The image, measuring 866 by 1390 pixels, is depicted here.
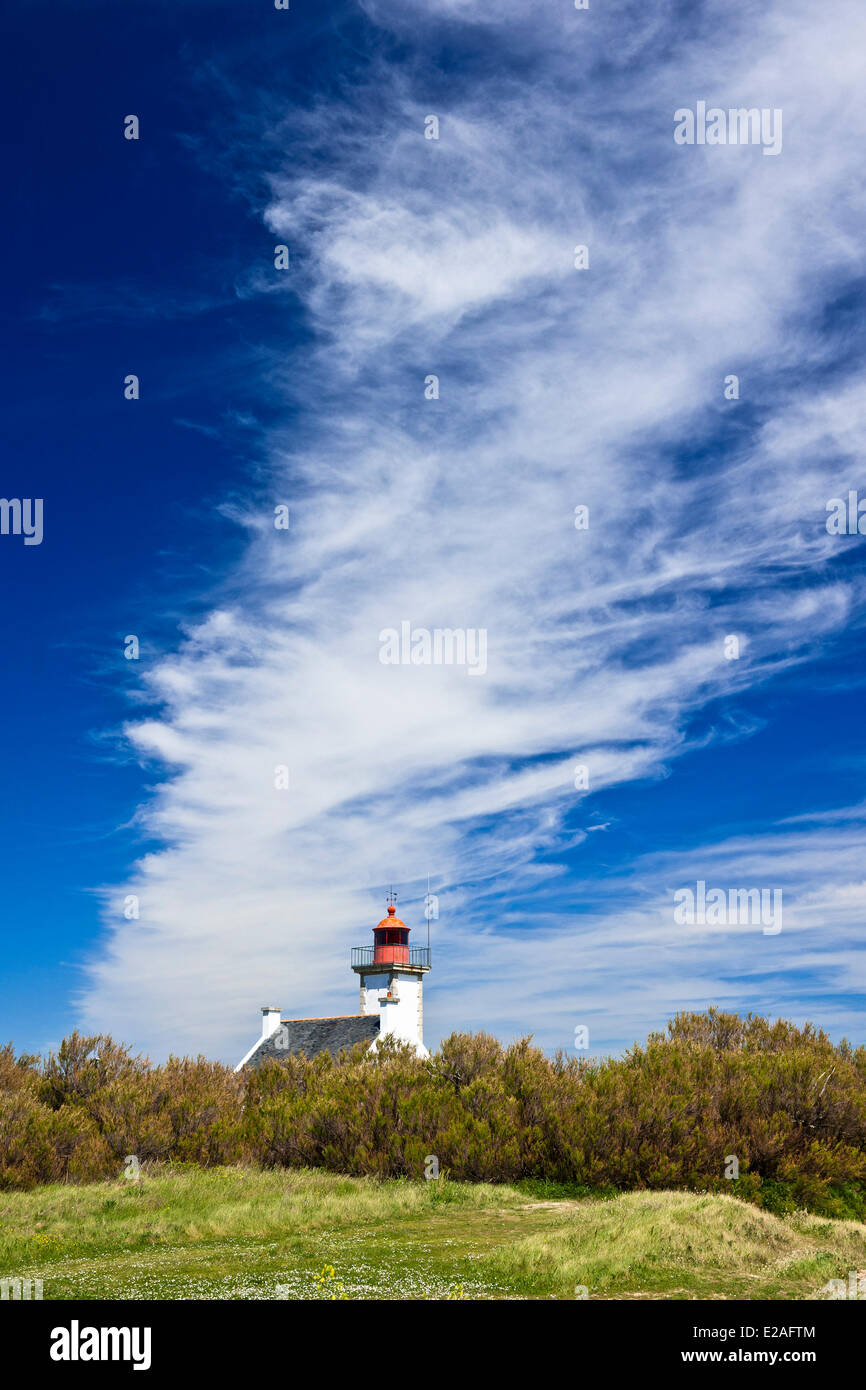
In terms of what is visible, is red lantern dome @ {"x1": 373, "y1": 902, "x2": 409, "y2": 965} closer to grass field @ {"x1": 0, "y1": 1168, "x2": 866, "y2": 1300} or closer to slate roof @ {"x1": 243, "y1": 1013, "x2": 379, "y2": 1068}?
slate roof @ {"x1": 243, "y1": 1013, "x2": 379, "y2": 1068}

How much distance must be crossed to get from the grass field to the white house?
24332mm

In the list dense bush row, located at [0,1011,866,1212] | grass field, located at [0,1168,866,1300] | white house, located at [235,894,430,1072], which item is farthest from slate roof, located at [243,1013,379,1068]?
grass field, located at [0,1168,866,1300]

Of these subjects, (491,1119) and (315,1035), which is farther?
(315,1035)

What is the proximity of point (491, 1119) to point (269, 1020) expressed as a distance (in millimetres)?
29112

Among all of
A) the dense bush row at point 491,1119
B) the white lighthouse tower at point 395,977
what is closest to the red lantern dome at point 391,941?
the white lighthouse tower at point 395,977

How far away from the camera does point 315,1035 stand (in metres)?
45.6

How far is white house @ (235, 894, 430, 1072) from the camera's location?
146 feet

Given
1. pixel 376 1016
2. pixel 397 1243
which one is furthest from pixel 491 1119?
pixel 376 1016

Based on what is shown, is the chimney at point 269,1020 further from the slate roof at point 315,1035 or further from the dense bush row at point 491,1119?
the dense bush row at point 491,1119

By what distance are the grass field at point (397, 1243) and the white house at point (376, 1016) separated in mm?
24332

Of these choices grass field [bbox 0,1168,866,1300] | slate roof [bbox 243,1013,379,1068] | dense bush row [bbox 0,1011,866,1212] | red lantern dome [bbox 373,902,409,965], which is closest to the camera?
grass field [bbox 0,1168,866,1300]

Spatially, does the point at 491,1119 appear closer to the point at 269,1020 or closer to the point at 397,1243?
the point at 397,1243
